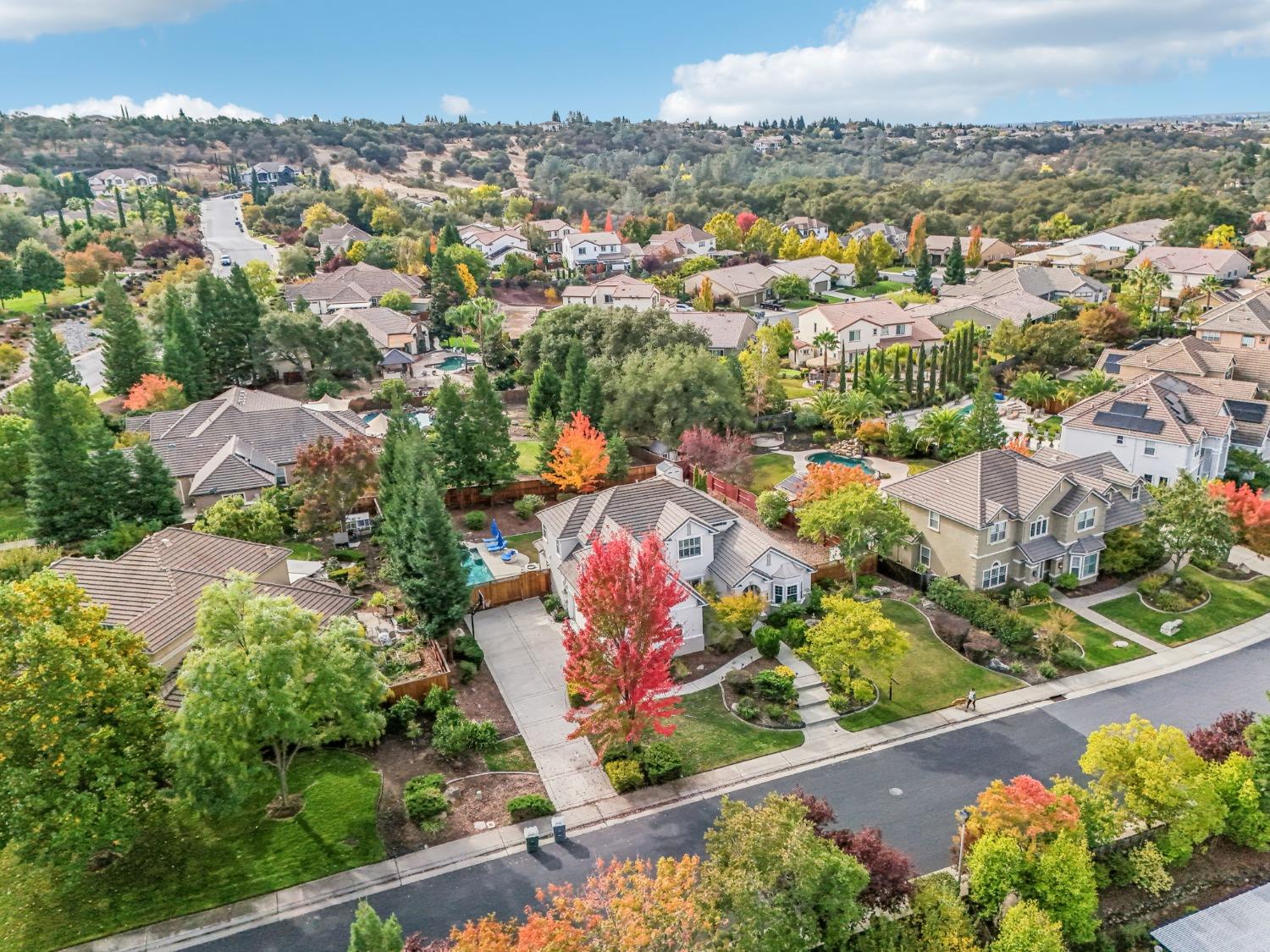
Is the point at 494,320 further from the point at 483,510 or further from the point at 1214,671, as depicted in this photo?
the point at 1214,671

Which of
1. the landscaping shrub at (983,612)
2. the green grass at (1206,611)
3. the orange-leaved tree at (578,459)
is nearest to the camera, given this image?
the landscaping shrub at (983,612)

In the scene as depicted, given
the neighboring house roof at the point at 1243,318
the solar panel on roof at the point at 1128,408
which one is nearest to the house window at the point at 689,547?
the solar panel on roof at the point at 1128,408

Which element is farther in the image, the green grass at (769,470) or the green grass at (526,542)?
the green grass at (769,470)

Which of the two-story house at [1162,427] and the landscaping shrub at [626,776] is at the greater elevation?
the two-story house at [1162,427]

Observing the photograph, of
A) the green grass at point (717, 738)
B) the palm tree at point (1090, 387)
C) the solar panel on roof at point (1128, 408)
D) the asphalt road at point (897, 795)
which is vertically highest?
the solar panel on roof at point (1128, 408)

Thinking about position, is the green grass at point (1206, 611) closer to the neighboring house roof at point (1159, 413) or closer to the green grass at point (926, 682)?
the green grass at point (926, 682)

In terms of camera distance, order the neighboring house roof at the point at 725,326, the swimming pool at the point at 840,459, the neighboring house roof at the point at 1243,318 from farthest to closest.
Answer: the neighboring house roof at the point at 725,326
the neighboring house roof at the point at 1243,318
the swimming pool at the point at 840,459

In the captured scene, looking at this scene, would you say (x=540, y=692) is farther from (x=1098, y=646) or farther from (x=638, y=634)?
(x=1098, y=646)

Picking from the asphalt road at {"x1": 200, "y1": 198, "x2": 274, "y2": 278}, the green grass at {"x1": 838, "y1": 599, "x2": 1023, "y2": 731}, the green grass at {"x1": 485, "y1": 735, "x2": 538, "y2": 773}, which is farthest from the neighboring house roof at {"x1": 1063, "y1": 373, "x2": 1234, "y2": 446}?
the asphalt road at {"x1": 200, "y1": 198, "x2": 274, "y2": 278}
